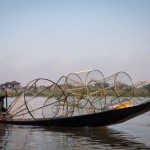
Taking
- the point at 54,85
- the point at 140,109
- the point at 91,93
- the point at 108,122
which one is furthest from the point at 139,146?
the point at 54,85

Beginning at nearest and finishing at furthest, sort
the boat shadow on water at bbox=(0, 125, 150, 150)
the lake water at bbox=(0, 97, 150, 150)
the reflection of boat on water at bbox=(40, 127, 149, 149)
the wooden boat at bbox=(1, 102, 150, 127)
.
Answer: the lake water at bbox=(0, 97, 150, 150), the boat shadow on water at bbox=(0, 125, 150, 150), the reflection of boat on water at bbox=(40, 127, 149, 149), the wooden boat at bbox=(1, 102, 150, 127)

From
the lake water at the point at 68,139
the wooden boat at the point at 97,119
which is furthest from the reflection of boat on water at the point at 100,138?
the wooden boat at the point at 97,119

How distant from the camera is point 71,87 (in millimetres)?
15164

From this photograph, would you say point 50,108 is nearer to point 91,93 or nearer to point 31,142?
point 91,93

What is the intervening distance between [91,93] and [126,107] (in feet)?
7.25

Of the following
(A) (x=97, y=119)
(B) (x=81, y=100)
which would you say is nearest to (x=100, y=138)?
(A) (x=97, y=119)

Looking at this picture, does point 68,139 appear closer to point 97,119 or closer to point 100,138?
point 100,138

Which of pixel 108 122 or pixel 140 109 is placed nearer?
pixel 140 109

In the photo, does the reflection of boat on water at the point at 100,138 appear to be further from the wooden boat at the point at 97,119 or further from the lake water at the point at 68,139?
the wooden boat at the point at 97,119

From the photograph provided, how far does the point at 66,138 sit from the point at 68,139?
23 cm

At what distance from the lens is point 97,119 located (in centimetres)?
1405

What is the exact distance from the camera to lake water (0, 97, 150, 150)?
424 inches

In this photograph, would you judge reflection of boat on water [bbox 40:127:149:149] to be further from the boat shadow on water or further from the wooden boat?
the wooden boat

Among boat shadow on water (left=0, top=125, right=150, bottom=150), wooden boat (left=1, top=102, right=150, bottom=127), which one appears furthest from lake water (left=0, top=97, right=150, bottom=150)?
wooden boat (left=1, top=102, right=150, bottom=127)
